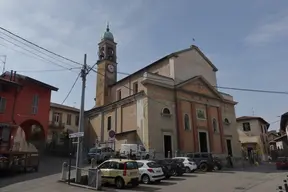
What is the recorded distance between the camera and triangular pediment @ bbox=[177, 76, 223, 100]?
34.5 m

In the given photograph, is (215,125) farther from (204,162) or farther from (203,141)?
(204,162)

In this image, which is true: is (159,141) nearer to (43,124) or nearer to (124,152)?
(124,152)

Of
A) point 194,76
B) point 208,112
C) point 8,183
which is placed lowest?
point 8,183

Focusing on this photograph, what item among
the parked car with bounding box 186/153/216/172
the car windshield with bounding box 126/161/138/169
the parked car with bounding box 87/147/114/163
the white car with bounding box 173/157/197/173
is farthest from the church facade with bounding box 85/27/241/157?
the car windshield with bounding box 126/161/138/169

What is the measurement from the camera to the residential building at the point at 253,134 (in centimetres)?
4939

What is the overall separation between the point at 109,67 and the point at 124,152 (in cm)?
2004

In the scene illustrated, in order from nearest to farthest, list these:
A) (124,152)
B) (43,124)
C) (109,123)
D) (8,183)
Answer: (8,183) → (124,152) → (43,124) → (109,123)

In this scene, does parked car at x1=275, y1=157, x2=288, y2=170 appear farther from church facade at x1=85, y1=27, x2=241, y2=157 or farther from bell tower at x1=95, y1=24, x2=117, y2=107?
bell tower at x1=95, y1=24, x2=117, y2=107

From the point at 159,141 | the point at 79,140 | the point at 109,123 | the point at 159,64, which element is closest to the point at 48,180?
the point at 79,140

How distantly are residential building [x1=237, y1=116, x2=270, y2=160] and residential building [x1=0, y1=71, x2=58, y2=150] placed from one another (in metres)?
36.9

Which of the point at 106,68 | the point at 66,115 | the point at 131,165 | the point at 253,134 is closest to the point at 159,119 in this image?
the point at 131,165

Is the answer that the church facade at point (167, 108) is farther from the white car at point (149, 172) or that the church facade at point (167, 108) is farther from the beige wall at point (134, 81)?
the white car at point (149, 172)

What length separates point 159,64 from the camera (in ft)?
120

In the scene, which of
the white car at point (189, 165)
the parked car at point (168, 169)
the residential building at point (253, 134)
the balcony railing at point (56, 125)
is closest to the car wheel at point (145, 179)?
the parked car at point (168, 169)
